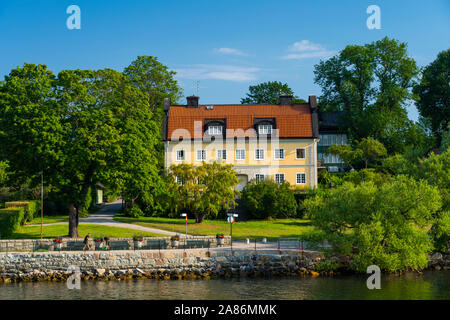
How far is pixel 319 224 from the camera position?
3384 cm

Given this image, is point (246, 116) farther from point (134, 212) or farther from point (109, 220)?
point (109, 220)

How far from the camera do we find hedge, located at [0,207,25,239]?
3900 centimetres

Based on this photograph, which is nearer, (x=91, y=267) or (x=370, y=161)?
(x=91, y=267)

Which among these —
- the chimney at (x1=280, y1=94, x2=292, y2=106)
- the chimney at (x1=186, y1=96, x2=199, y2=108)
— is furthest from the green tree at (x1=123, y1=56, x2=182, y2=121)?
the chimney at (x1=280, y1=94, x2=292, y2=106)

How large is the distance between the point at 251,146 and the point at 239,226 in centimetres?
1439

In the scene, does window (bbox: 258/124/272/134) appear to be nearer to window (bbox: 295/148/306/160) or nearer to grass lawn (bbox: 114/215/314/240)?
window (bbox: 295/148/306/160)

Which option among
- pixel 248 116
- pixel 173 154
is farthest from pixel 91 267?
pixel 248 116

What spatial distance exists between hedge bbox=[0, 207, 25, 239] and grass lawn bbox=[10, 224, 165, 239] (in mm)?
514

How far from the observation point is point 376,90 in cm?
6738

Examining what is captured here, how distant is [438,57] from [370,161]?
1785cm

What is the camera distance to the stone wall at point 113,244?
3494 cm

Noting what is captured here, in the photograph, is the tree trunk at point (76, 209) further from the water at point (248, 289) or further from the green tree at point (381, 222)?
the green tree at point (381, 222)
